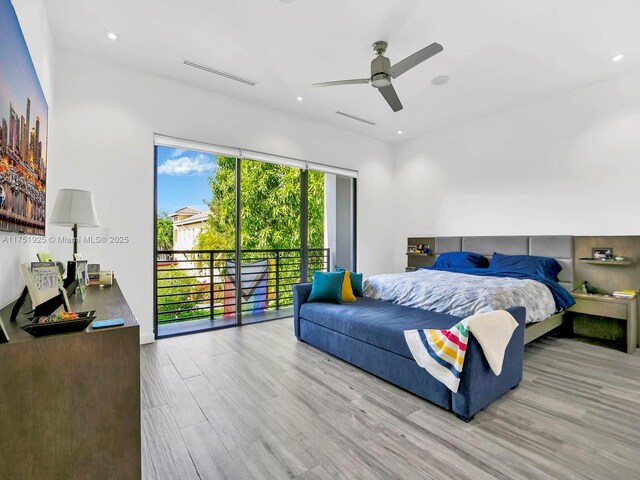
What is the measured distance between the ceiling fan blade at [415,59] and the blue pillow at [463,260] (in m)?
2.82

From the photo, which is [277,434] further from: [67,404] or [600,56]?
[600,56]

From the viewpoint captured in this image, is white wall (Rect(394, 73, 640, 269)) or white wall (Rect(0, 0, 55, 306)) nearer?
white wall (Rect(0, 0, 55, 306))

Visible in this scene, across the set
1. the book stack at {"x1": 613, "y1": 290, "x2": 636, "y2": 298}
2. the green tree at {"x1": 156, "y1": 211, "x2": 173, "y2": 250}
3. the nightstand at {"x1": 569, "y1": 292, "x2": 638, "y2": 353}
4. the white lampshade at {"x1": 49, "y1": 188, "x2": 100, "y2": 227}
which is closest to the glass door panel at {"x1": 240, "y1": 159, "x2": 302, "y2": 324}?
the green tree at {"x1": 156, "y1": 211, "x2": 173, "y2": 250}

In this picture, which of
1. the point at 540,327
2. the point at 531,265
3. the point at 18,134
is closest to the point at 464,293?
the point at 540,327

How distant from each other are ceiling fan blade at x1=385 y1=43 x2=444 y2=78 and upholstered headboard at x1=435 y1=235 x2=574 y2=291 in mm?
2930

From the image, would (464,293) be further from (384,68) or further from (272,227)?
(272,227)

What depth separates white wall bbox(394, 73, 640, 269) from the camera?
3574mm

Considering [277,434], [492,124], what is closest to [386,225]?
[492,124]

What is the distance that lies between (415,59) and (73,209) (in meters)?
2.91

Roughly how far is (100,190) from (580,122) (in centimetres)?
560

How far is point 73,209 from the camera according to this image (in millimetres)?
2270

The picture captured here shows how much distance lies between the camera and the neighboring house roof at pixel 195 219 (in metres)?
4.72

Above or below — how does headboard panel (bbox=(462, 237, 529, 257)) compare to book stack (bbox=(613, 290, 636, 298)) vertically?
above

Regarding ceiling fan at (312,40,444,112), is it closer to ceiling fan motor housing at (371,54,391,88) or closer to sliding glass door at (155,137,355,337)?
ceiling fan motor housing at (371,54,391,88)
